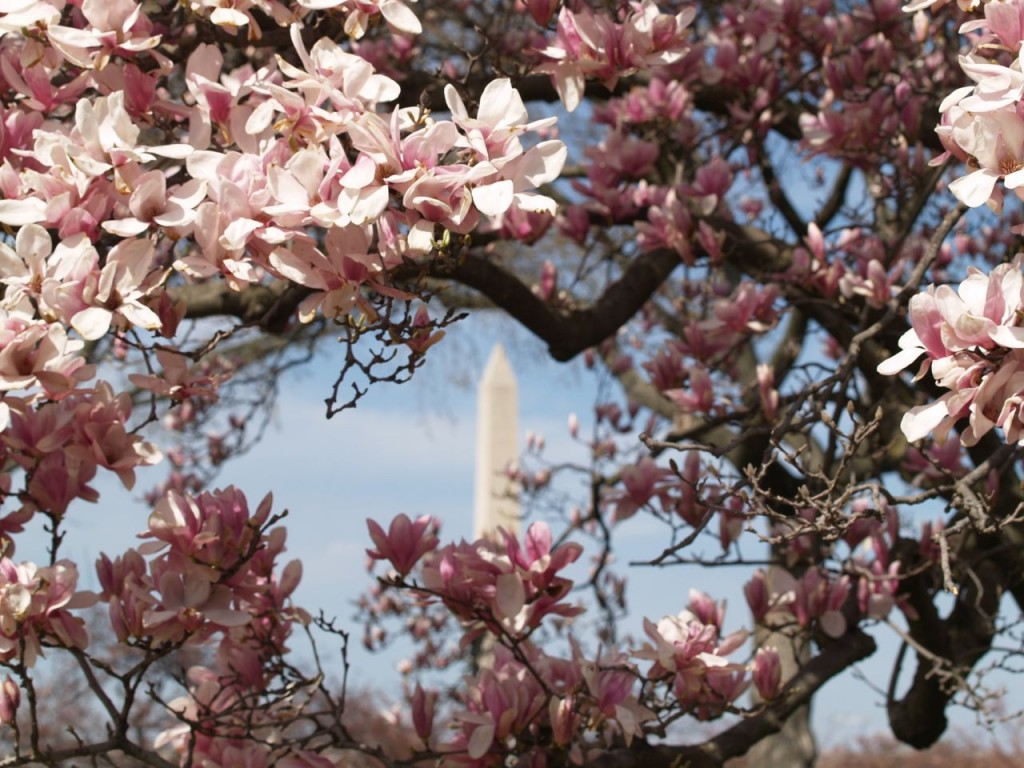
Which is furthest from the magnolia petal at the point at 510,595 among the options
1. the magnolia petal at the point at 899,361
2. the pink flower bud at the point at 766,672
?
the magnolia petal at the point at 899,361

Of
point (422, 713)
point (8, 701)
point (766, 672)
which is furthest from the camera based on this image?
point (766, 672)

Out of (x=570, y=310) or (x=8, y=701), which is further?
(x=570, y=310)

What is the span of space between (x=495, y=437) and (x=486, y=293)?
7469mm

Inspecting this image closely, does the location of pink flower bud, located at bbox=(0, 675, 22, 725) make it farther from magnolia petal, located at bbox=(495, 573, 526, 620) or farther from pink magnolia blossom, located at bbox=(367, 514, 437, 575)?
magnolia petal, located at bbox=(495, 573, 526, 620)

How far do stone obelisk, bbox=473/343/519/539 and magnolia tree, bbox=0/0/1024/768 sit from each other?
6.38 m

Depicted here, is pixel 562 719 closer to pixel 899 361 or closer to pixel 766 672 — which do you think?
pixel 766 672

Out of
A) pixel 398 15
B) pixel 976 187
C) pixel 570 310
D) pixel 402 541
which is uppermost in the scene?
pixel 570 310

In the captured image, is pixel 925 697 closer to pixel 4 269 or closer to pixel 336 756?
pixel 336 756

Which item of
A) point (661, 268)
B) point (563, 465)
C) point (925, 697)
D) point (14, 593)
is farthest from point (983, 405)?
point (563, 465)

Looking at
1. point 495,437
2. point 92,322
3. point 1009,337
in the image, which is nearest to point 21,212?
point 92,322

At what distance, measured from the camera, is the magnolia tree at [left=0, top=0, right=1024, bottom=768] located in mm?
1532

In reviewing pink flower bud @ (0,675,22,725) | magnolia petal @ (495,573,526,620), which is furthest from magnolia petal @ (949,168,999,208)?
pink flower bud @ (0,675,22,725)

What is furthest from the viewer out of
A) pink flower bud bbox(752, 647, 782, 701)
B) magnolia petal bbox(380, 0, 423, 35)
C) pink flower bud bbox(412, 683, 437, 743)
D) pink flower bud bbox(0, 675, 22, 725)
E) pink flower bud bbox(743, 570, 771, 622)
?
pink flower bud bbox(743, 570, 771, 622)

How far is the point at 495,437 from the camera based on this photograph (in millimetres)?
10461
